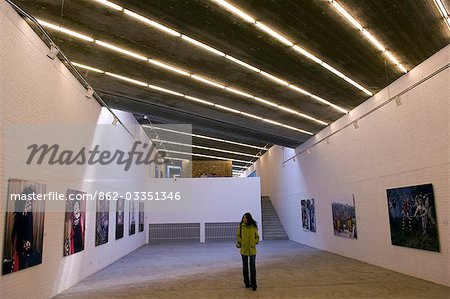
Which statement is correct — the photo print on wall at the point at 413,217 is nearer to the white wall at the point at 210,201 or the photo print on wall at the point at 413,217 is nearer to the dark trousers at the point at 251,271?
the dark trousers at the point at 251,271

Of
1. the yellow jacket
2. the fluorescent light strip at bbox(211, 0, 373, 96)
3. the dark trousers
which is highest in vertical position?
the fluorescent light strip at bbox(211, 0, 373, 96)

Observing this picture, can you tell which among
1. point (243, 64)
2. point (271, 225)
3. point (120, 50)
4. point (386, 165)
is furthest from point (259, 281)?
point (271, 225)

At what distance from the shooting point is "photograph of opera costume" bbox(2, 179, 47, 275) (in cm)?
532

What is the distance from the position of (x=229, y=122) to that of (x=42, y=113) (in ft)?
27.4

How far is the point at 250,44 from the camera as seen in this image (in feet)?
25.6

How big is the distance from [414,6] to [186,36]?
4.49 metres

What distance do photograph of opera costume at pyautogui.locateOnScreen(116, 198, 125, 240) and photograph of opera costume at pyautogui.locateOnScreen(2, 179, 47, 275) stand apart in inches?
240

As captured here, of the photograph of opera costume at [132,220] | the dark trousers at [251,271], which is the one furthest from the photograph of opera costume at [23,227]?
the photograph of opera costume at [132,220]

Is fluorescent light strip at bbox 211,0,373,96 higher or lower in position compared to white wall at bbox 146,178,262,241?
higher

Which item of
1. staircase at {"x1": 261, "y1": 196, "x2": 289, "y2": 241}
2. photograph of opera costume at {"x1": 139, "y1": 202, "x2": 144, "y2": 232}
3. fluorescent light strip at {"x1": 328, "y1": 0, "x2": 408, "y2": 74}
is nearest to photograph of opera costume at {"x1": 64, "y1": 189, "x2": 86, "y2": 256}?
fluorescent light strip at {"x1": 328, "y1": 0, "x2": 408, "y2": 74}

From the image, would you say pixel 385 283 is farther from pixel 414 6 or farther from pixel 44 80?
pixel 44 80

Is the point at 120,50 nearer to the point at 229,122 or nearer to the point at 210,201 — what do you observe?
the point at 229,122

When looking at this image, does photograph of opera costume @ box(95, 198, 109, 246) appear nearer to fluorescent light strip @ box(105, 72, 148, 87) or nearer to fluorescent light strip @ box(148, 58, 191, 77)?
fluorescent light strip @ box(105, 72, 148, 87)

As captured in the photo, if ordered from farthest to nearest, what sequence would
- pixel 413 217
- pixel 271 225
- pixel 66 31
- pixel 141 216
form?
pixel 271 225, pixel 141 216, pixel 413 217, pixel 66 31
